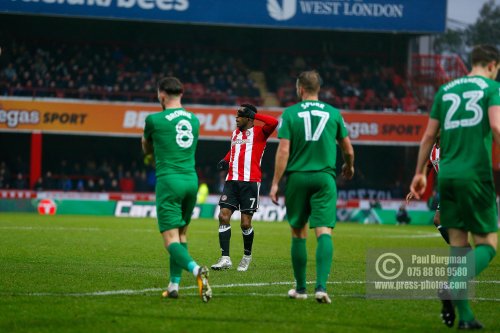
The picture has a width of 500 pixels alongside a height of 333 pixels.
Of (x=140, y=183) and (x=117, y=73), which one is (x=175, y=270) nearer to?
(x=140, y=183)

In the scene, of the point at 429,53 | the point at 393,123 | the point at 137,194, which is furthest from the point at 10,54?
the point at 429,53

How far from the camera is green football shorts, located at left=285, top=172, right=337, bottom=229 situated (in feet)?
31.0

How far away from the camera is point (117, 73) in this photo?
4228 cm

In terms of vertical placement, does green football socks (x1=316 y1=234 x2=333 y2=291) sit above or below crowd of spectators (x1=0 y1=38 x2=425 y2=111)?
below

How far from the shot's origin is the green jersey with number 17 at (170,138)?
945 centimetres

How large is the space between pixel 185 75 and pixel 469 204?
1414 inches

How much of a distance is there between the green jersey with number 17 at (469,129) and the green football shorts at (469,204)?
0.07m

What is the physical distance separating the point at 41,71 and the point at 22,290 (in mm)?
32318

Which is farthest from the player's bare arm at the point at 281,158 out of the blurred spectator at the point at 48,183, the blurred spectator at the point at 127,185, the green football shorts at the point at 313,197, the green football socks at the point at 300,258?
the blurred spectator at the point at 127,185

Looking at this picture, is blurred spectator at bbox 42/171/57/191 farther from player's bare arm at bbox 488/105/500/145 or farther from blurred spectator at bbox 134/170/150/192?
player's bare arm at bbox 488/105/500/145

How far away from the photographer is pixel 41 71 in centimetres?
4119

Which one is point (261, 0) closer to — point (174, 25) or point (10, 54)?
point (174, 25)

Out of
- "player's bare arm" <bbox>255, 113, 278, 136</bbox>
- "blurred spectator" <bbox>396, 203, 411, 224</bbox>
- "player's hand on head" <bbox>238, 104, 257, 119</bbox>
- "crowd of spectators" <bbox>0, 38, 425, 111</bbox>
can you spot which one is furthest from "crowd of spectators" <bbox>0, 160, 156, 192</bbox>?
"player's hand on head" <bbox>238, 104, 257, 119</bbox>

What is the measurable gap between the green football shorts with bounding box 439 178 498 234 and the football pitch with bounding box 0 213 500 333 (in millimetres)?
898
